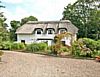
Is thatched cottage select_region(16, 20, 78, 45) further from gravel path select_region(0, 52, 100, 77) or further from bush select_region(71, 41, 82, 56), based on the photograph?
gravel path select_region(0, 52, 100, 77)

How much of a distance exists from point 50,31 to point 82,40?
24.5 meters

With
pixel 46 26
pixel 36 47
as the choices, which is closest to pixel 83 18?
pixel 46 26

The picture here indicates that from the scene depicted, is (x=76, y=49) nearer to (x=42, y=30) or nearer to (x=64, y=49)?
(x=64, y=49)

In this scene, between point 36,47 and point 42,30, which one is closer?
point 36,47

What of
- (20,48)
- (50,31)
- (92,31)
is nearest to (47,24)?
(50,31)

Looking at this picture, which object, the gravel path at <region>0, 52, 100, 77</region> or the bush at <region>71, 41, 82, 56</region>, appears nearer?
the gravel path at <region>0, 52, 100, 77</region>

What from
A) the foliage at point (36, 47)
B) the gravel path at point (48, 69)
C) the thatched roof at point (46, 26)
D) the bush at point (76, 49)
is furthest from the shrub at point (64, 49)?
the thatched roof at point (46, 26)

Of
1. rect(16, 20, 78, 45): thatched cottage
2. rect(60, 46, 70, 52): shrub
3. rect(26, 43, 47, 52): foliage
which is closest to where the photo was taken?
rect(60, 46, 70, 52): shrub

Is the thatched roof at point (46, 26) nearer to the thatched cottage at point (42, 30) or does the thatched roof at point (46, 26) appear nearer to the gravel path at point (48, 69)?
the thatched cottage at point (42, 30)

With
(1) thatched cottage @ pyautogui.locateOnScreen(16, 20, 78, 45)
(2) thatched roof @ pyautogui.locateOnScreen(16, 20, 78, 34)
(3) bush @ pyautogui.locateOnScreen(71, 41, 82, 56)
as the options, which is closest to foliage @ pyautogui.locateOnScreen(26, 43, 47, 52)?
(3) bush @ pyautogui.locateOnScreen(71, 41, 82, 56)

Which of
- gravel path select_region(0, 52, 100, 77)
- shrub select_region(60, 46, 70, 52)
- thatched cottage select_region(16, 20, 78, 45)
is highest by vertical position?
thatched cottage select_region(16, 20, 78, 45)

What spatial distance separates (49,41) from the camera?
4809 cm

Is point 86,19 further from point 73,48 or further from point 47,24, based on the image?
point 73,48

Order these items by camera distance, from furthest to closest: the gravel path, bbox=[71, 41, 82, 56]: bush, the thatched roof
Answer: the thatched roof → bbox=[71, 41, 82, 56]: bush → the gravel path
